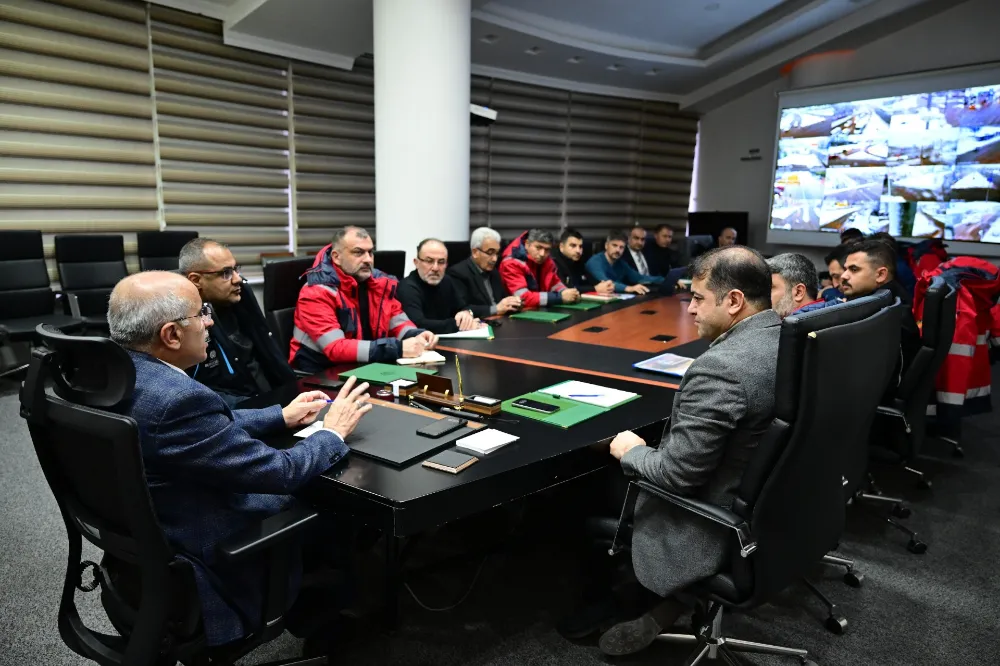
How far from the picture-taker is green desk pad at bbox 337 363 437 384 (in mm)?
2480

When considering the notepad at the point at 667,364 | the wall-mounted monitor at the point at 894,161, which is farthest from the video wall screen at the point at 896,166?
the notepad at the point at 667,364

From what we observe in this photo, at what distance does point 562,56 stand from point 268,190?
382 centimetres

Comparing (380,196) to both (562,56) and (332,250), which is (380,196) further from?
(562,56)

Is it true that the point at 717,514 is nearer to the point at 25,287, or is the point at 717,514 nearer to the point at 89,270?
the point at 89,270

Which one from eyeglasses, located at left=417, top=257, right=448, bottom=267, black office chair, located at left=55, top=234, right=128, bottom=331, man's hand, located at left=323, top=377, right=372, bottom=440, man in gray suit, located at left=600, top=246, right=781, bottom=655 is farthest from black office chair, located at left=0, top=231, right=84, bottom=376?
man in gray suit, located at left=600, top=246, right=781, bottom=655

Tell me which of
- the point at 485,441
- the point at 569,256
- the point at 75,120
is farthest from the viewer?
the point at 569,256

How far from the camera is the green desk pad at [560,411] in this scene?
2.05m

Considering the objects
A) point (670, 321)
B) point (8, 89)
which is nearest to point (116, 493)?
point (670, 321)

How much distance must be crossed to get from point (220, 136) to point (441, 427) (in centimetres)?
504

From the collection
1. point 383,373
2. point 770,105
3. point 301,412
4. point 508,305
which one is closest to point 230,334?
point 383,373

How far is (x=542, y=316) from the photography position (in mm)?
4109

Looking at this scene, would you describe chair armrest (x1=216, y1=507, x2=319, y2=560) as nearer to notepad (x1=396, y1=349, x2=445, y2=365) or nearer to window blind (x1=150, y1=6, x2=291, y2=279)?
notepad (x1=396, y1=349, x2=445, y2=365)

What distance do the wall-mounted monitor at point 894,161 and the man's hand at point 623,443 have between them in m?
7.28

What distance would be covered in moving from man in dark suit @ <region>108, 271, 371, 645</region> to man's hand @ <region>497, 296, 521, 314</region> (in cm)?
273
